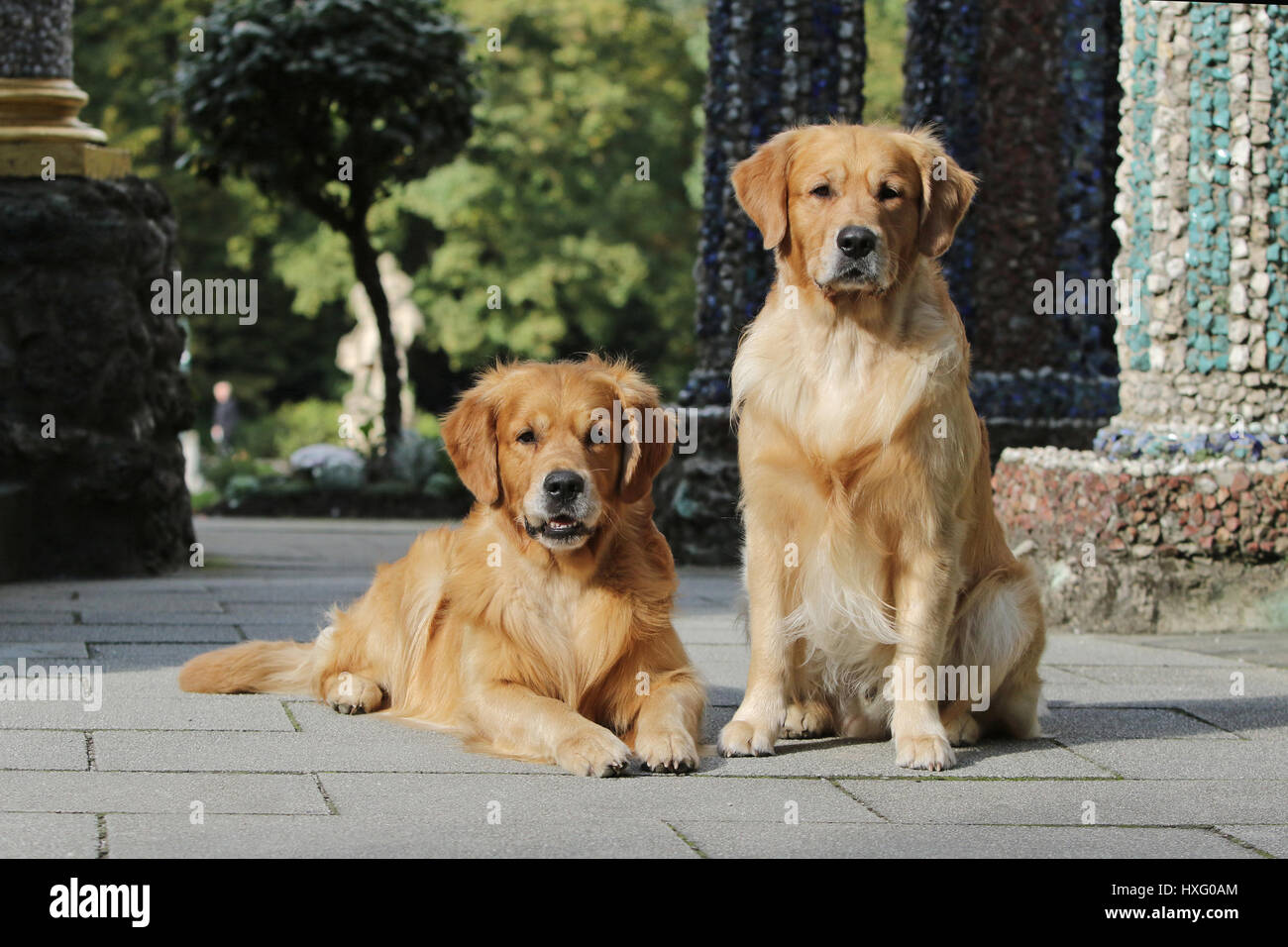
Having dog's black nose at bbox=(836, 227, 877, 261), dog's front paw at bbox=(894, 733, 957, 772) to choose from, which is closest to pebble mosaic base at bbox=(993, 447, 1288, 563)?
Answer: dog's front paw at bbox=(894, 733, 957, 772)

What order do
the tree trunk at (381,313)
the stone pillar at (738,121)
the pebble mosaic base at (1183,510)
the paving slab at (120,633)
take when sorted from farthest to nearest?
the tree trunk at (381,313) → the stone pillar at (738,121) → the pebble mosaic base at (1183,510) → the paving slab at (120,633)

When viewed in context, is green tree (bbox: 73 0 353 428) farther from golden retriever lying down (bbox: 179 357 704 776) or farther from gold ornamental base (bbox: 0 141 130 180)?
golden retriever lying down (bbox: 179 357 704 776)

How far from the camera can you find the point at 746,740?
5570mm

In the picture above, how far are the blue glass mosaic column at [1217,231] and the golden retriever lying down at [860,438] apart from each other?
395cm

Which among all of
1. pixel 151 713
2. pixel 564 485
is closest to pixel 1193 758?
pixel 564 485

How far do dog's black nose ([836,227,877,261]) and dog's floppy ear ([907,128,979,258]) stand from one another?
0.31 metres

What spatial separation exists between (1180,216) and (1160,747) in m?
4.30

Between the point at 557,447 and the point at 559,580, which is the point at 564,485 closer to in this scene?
the point at 557,447

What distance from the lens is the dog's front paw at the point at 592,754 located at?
203 inches

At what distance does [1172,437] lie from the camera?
912cm

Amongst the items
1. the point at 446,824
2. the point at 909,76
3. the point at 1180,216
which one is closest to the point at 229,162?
the point at 909,76

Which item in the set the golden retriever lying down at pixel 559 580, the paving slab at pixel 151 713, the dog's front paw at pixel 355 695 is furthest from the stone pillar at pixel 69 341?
the golden retriever lying down at pixel 559 580

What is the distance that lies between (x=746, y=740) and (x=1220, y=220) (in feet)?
16.8

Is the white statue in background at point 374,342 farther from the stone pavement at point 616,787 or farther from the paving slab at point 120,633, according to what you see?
the stone pavement at point 616,787
